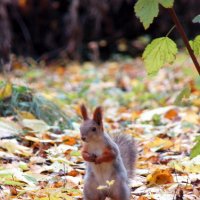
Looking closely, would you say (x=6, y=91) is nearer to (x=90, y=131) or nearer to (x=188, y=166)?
(x=188, y=166)

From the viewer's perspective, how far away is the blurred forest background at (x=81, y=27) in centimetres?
889

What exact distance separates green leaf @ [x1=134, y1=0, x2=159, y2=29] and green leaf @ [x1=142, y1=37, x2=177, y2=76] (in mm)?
192

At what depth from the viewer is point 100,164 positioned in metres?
2.54

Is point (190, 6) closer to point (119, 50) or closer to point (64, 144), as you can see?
point (119, 50)

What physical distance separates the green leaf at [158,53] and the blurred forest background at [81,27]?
6230mm

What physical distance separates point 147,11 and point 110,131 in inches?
72.2

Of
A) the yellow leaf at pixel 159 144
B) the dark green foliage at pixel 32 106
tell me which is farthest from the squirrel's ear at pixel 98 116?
the dark green foliage at pixel 32 106

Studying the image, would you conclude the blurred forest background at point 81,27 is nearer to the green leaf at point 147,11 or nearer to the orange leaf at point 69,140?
the orange leaf at point 69,140

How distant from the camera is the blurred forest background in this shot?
889 centimetres

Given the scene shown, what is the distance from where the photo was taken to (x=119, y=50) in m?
9.61

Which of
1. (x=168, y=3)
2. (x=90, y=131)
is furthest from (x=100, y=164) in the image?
(x=168, y=3)

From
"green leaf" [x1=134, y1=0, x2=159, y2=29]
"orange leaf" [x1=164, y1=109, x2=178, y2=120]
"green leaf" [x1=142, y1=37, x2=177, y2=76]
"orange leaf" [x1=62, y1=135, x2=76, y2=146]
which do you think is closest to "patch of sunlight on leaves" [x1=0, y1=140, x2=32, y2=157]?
"orange leaf" [x1=62, y1=135, x2=76, y2=146]

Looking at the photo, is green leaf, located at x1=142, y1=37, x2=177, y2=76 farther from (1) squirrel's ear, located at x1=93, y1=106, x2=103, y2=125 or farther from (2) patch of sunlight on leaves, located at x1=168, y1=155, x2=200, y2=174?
(2) patch of sunlight on leaves, located at x1=168, y1=155, x2=200, y2=174

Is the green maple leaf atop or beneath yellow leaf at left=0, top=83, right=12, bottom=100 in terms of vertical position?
beneath
